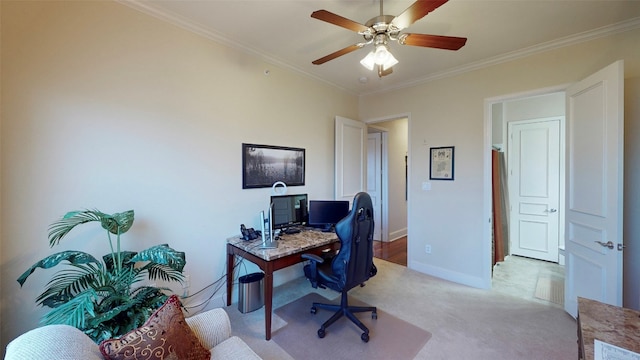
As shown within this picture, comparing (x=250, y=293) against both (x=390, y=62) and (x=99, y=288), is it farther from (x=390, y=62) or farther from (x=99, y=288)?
(x=390, y=62)

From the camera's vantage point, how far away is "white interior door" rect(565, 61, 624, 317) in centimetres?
186

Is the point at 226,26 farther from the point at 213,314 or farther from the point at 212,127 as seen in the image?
the point at 213,314

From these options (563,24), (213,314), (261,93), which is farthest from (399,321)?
(563,24)

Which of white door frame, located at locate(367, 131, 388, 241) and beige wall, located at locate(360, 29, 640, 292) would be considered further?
white door frame, located at locate(367, 131, 388, 241)

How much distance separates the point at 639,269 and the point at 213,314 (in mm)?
3427

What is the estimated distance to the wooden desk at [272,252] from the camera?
207cm

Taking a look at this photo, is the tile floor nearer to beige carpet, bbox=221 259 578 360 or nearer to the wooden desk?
beige carpet, bbox=221 259 578 360

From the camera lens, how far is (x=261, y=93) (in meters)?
2.87

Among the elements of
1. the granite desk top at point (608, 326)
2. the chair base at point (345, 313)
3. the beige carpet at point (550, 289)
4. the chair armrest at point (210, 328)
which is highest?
the granite desk top at point (608, 326)

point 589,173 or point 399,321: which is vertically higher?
point 589,173

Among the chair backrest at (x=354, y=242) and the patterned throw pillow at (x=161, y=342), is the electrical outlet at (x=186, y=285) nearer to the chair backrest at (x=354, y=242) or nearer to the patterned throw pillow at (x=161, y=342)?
the patterned throw pillow at (x=161, y=342)

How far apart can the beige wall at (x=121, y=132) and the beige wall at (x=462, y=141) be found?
6.99 feet

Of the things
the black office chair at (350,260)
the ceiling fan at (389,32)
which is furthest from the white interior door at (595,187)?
the black office chair at (350,260)

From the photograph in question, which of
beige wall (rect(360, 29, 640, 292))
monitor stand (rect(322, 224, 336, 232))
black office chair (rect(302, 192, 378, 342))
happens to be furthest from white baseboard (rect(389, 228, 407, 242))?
black office chair (rect(302, 192, 378, 342))
